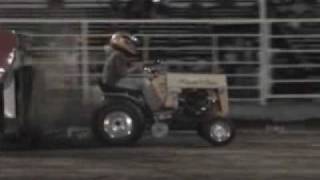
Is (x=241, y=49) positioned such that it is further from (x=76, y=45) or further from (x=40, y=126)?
(x=40, y=126)

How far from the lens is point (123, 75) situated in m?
13.9

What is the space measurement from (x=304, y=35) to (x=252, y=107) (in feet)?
5.18

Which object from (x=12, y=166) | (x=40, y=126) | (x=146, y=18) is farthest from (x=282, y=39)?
(x=12, y=166)

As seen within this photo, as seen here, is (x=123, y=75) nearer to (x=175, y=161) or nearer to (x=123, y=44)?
(x=123, y=44)

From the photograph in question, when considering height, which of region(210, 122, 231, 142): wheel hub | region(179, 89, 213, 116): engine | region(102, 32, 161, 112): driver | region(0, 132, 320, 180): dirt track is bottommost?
region(0, 132, 320, 180): dirt track

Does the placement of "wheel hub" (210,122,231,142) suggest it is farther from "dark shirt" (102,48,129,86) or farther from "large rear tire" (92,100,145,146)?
"dark shirt" (102,48,129,86)

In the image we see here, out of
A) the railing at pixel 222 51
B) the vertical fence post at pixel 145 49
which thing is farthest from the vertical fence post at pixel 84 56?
the vertical fence post at pixel 145 49

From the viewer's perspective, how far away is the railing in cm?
1698

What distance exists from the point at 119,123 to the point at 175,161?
166 centimetres

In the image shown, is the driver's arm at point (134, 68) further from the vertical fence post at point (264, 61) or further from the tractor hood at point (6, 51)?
the vertical fence post at point (264, 61)

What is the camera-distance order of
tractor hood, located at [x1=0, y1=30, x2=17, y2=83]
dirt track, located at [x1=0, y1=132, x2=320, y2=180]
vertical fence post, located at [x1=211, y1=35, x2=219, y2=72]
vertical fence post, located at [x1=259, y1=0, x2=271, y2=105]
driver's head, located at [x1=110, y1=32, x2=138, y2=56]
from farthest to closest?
vertical fence post, located at [x1=211, y1=35, x2=219, y2=72] → vertical fence post, located at [x1=259, y1=0, x2=271, y2=105] → driver's head, located at [x1=110, y1=32, x2=138, y2=56] → tractor hood, located at [x1=0, y1=30, x2=17, y2=83] → dirt track, located at [x1=0, y1=132, x2=320, y2=180]

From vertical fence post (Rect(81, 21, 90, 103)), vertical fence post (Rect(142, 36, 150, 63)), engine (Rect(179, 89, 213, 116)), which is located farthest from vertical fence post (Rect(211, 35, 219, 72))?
engine (Rect(179, 89, 213, 116))

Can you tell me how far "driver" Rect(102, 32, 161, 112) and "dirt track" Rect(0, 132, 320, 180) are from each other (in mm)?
739

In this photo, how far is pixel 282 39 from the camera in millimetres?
17484
